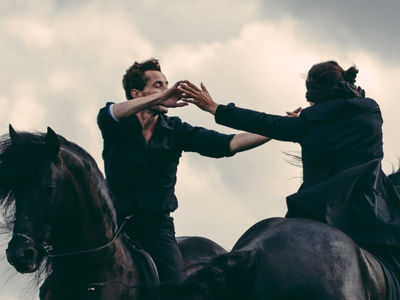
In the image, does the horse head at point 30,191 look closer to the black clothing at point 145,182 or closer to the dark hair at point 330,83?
the black clothing at point 145,182

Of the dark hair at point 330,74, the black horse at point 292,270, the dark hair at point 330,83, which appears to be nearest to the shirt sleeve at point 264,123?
the dark hair at point 330,83

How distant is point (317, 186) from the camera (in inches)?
276

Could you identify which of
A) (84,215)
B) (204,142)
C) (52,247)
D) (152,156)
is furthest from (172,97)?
(52,247)

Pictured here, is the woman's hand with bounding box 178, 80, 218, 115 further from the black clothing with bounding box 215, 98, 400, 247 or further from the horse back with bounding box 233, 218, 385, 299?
the horse back with bounding box 233, 218, 385, 299

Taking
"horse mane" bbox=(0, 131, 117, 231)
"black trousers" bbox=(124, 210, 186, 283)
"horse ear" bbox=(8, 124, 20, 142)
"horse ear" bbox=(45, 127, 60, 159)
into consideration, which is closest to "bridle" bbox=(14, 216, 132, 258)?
"horse mane" bbox=(0, 131, 117, 231)

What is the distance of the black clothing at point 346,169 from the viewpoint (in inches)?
272

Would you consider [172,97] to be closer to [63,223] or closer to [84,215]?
[84,215]

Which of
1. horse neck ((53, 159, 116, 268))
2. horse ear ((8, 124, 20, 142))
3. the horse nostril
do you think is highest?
horse ear ((8, 124, 20, 142))

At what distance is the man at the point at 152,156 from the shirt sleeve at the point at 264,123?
1.11 metres

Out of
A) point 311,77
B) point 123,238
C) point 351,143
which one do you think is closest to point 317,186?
point 351,143

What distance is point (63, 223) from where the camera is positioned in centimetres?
761

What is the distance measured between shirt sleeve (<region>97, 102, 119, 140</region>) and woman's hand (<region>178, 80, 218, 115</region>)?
0.91 metres

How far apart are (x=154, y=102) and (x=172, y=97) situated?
0.18 metres

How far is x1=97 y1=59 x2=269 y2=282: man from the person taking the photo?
868 cm
